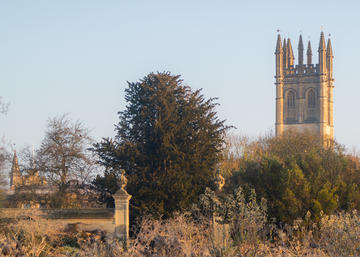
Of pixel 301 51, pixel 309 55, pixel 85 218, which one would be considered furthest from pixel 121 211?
pixel 301 51

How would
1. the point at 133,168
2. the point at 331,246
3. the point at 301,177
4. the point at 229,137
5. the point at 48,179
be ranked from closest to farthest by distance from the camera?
1. the point at 331,246
2. the point at 301,177
3. the point at 133,168
4. the point at 48,179
5. the point at 229,137

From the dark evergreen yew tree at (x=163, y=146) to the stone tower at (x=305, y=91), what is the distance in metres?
70.4

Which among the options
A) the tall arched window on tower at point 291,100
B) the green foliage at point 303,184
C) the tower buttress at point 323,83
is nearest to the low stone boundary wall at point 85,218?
the green foliage at point 303,184

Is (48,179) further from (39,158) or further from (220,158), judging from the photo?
(220,158)

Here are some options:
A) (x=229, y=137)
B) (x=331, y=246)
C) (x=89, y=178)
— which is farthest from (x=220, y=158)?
(x=229, y=137)

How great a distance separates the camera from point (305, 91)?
343ft

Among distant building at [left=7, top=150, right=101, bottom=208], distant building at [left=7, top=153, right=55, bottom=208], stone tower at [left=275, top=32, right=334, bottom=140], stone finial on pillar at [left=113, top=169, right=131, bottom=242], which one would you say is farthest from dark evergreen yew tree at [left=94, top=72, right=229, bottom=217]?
stone tower at [left=275, top=32, right=334, bottom=140]

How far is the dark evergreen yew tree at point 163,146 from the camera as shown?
29.3 m

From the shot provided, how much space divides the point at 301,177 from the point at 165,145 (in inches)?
260

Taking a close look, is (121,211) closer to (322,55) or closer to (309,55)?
(322,55)

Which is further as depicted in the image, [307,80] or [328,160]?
[307,80]

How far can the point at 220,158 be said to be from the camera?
108 feet

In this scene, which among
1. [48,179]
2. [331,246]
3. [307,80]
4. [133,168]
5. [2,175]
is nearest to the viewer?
[331,246]

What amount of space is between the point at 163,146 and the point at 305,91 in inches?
3057
